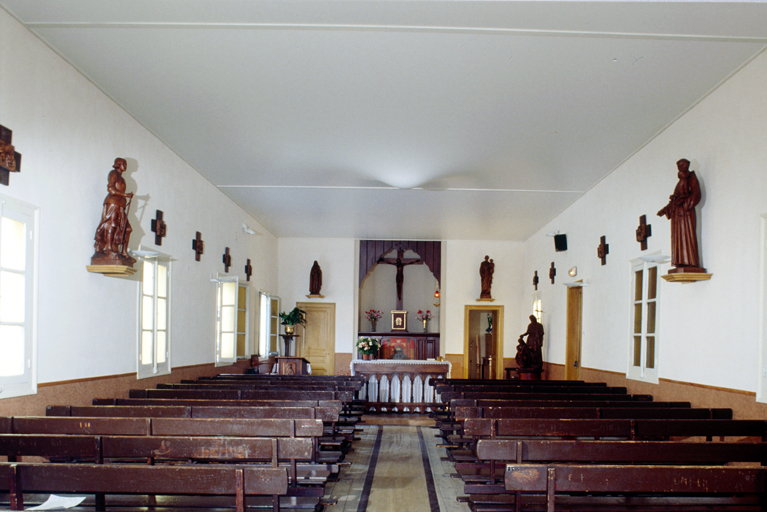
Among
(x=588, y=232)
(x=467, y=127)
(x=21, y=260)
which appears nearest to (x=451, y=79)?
(x=467, y=127)

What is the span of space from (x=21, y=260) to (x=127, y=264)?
40.9 inches

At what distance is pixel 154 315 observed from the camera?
6.37 metres

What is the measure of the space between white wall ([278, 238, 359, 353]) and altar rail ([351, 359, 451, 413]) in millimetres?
3285

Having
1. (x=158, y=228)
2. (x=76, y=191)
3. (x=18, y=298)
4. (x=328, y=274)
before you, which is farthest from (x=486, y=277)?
(x=18, y=298)

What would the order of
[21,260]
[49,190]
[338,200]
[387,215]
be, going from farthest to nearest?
[387,215]
[338,200]
[49,190]
[21,260]

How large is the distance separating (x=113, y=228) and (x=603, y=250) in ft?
19.0

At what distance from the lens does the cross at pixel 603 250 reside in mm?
7648

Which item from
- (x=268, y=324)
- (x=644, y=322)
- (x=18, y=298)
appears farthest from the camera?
(x=268, y=324)

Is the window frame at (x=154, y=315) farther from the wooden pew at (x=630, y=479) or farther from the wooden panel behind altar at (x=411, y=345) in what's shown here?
the wooden panel behind altar at (x=411, y=345)

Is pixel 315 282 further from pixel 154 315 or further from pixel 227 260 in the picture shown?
pixel 154 315

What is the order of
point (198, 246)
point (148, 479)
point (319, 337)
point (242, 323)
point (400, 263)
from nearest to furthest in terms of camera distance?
point (148, 479) → point (198, 246) → point (242, 323) → point (319, 337) → point (400, 263)

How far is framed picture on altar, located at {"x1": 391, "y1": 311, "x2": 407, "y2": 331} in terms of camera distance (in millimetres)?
14664

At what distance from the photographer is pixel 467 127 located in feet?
19.9

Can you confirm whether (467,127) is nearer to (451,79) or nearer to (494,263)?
(451,79)
